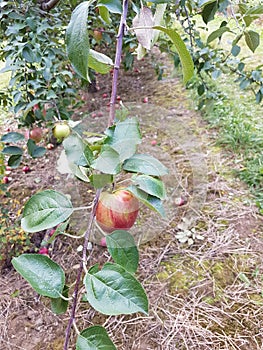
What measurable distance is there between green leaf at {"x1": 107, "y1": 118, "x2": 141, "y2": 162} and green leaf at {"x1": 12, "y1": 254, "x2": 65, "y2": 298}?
6.1 inches

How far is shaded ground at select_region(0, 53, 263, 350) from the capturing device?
0.92 meters

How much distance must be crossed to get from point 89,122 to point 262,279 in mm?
762

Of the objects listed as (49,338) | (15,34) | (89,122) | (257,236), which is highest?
(15,34)

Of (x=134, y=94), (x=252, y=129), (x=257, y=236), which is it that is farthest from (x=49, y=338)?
(x=134, y=94)

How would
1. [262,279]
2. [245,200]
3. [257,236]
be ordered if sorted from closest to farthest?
[262,279] < [257,236] < [245,200]

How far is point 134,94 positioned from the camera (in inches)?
94.9

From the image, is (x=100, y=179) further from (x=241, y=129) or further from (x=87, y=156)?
(x=241, y=129)

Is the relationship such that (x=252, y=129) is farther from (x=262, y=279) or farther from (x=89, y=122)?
(x=89, y=122)

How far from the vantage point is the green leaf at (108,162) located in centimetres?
36

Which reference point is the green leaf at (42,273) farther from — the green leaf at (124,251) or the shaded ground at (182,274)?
the shaded ground at (182,274)

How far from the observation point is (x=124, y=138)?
40 cm

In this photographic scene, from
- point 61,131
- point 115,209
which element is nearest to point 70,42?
point 115,209

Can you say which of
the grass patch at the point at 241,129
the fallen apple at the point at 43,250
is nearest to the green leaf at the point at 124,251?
the fallen apple at the point at 43,250

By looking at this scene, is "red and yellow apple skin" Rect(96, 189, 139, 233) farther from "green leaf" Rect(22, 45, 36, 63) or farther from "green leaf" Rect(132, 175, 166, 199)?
"green leaf" Rect(22, 45, 36, 63)
